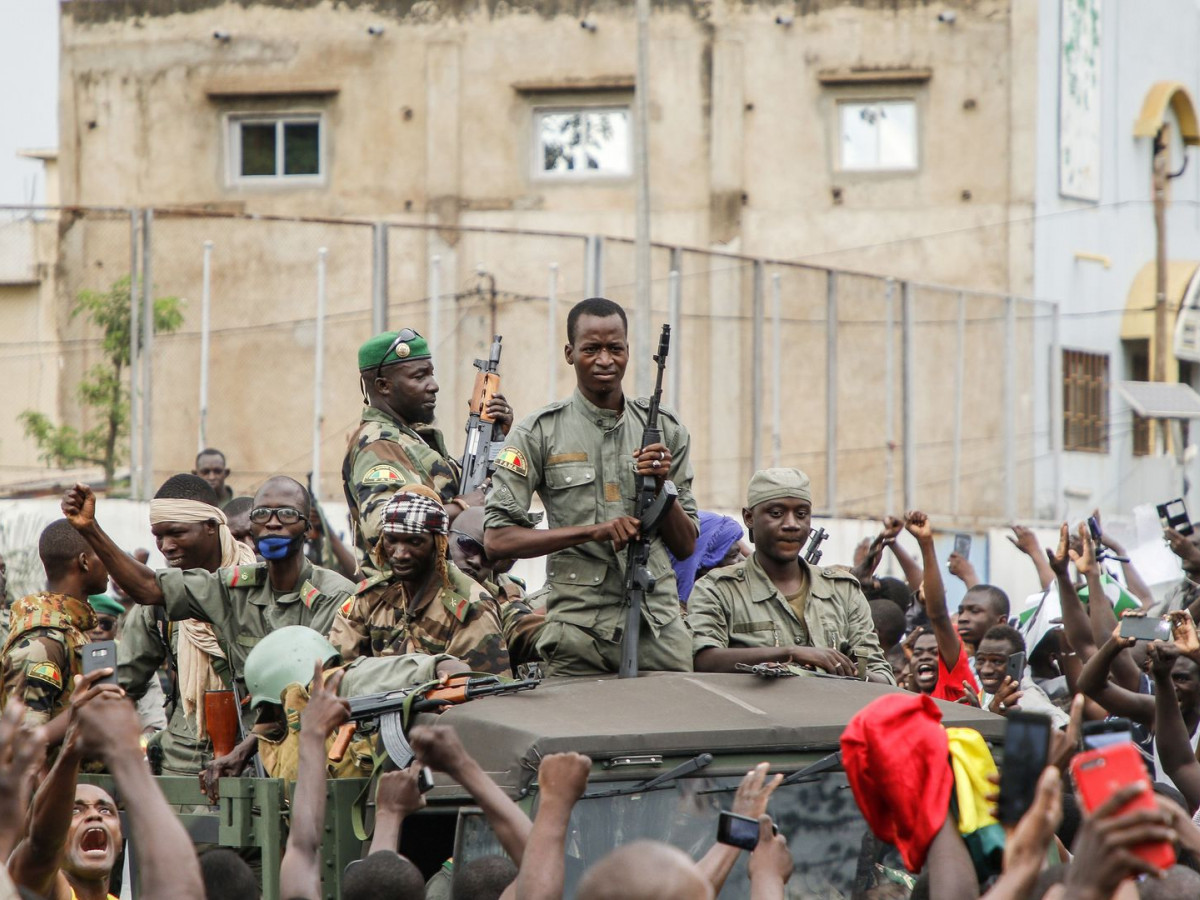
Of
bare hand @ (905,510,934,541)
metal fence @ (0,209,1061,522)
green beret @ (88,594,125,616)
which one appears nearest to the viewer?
bare hand @ (905,510,934,541)

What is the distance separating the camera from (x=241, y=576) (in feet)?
22.0

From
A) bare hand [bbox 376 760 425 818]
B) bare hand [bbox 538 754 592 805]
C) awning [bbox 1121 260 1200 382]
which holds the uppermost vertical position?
awning [bbox 1121 260 1200 382]

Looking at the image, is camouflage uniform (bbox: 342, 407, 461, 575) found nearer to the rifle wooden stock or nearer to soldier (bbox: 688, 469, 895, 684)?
the rifle wooden stock

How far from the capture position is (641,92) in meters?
20.4

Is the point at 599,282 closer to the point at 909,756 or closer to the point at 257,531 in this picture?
the point at 257,531

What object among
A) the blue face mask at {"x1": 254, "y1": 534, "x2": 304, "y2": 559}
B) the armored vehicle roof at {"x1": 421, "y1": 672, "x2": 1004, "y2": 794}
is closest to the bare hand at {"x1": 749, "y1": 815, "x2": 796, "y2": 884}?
the armored vehicle roof at {"x1": 421, "y1": 672, "x2": 1004, "y2": 794}

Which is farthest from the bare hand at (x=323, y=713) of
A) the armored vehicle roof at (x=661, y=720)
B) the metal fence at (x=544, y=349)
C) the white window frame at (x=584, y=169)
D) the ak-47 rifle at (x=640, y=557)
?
the white window frame at (x=584, y=169)

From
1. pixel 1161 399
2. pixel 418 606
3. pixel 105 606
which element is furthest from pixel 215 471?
pixel 1161 399

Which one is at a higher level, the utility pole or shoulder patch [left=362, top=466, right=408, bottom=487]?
the utility pole

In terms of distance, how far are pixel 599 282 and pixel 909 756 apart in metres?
14.1

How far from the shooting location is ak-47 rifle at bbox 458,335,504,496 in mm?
8133

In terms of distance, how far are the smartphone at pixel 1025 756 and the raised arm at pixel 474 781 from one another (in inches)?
57.3

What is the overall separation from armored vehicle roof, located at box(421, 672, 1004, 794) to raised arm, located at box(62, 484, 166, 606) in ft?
5.15

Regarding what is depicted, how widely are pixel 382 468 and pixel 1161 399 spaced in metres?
18.5
